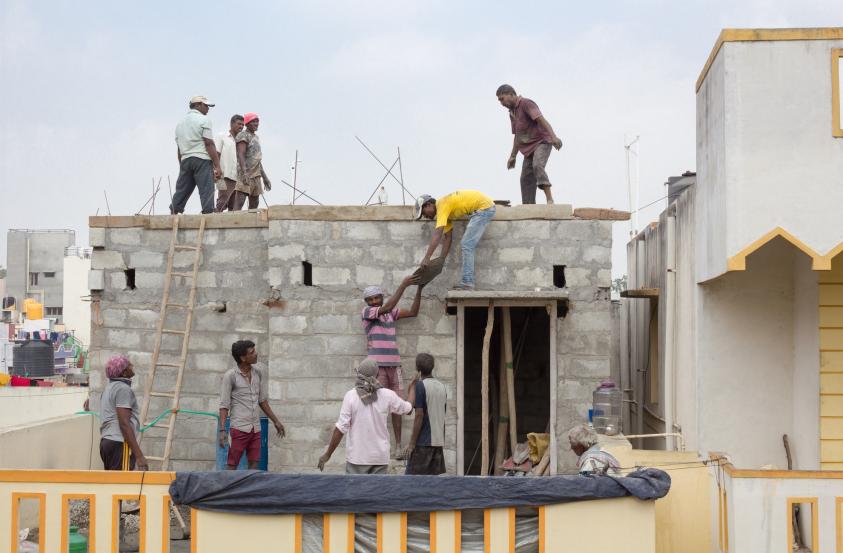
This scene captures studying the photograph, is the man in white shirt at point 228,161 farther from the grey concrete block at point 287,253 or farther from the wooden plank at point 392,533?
the wooden plank at point 392,533

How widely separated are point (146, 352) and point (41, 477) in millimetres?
4702

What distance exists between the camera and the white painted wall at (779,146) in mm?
8438

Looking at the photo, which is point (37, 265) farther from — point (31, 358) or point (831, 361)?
point (831, 361)

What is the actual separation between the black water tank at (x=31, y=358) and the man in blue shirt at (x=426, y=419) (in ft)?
95.3

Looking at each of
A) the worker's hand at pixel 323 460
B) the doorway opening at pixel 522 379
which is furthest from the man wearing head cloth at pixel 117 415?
the doorway opening at pixel 522 379

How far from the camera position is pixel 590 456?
24.4 feet

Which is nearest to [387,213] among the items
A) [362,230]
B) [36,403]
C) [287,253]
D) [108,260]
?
[362,230]

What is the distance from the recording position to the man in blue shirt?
9.63 metres

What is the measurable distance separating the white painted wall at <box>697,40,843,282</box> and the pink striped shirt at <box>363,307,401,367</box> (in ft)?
12.2

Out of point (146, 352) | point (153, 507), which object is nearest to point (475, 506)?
point (153, 507)

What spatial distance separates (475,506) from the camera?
23.5 feet

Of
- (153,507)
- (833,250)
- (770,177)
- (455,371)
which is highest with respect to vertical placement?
(770,177)

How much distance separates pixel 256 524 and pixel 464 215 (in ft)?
15.2

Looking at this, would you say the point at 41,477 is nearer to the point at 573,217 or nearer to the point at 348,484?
the point at 348,484
